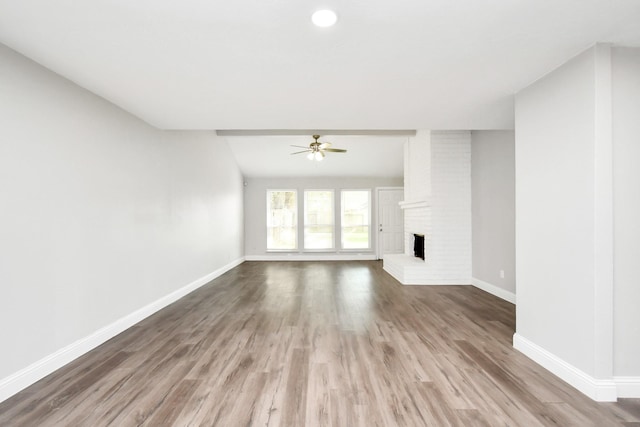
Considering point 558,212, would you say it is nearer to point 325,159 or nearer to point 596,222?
point 596,222

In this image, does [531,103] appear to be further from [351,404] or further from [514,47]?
[351,404]

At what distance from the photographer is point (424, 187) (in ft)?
19.3

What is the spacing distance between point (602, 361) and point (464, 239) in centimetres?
352

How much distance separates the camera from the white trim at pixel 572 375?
2.07 meters

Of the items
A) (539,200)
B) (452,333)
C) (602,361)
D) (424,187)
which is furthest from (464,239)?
(602,361)

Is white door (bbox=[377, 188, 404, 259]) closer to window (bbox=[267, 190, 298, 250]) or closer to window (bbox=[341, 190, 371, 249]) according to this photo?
window (bbox=[341, 190, 371, 249])

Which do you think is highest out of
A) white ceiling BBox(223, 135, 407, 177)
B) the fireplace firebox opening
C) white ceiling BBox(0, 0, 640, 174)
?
white ceiling BBox(223, 135, 407, 177)

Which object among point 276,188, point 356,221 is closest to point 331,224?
point 356,221

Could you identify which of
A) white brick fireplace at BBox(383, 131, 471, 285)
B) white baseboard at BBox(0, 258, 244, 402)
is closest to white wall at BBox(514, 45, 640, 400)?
white brick fireplace at BBox(383, 131, 471, 285)

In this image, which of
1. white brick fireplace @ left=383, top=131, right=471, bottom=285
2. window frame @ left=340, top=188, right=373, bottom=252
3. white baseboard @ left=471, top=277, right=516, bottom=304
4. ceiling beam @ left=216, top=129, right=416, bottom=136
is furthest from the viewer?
window frame @ left=340, top=188, right=373, bottom=252

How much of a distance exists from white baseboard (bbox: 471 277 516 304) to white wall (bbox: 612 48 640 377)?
2.35 m

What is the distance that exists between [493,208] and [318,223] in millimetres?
5211

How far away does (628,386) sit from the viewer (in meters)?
2.12

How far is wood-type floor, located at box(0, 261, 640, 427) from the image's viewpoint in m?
1.93
